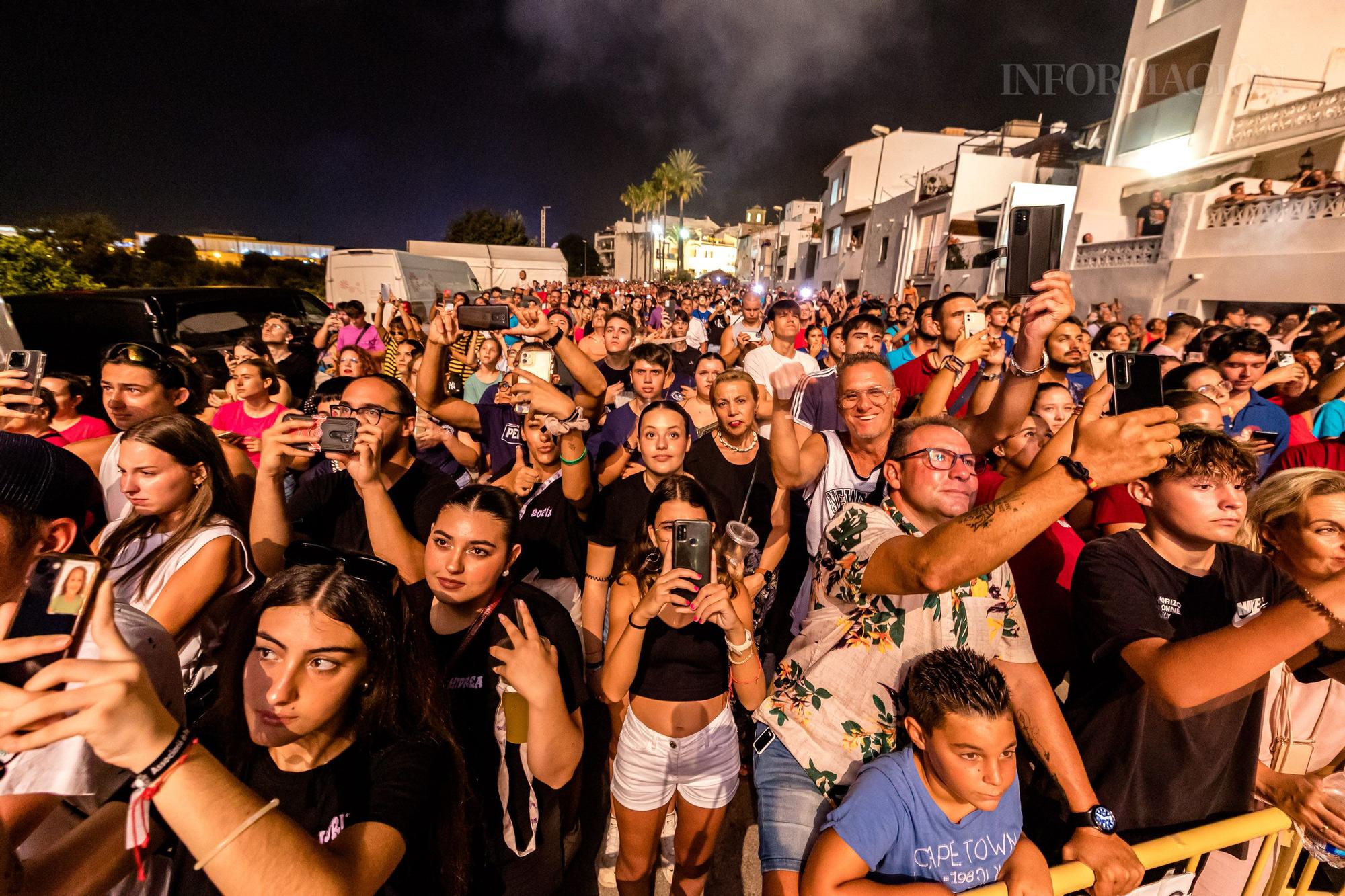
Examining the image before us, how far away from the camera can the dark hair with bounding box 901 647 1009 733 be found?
1.59 metres

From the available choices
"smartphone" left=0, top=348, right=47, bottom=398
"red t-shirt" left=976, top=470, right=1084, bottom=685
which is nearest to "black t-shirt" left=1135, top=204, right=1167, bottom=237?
"red t-shirt" left=976, top=470, right=1084, bottom=685

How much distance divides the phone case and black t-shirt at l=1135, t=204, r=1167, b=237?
Result: 18677mm

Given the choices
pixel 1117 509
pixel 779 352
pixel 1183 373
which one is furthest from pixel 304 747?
pixel 1183 373

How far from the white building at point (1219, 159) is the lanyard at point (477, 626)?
48.0 ft

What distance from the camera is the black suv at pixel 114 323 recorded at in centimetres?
776

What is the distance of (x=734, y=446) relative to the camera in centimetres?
374

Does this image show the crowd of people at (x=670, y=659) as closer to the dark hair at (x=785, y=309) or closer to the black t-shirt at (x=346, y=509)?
the black t-shirt at (x=346, y=509)

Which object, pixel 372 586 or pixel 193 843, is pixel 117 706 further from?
pixel 372 586

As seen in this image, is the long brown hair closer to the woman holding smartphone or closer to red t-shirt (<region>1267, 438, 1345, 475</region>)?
the woman holding smartphone

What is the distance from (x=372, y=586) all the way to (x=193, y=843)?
756mm

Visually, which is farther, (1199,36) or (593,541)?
(1199,36)

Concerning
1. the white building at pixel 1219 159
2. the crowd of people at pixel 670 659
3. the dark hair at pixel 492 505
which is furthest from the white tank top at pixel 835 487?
the white building at pixel 1219 159

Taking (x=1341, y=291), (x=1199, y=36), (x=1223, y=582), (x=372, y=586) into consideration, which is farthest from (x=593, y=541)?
(x=1199, y=36)

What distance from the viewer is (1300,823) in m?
1.83
